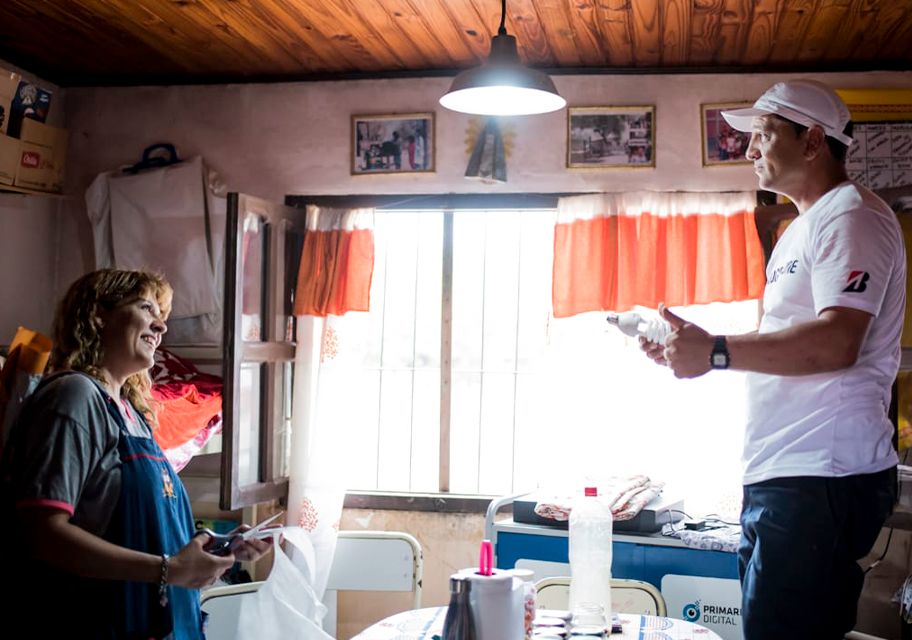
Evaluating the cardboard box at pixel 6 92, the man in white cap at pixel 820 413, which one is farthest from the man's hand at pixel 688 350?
the cardboard box at pixel 6 92

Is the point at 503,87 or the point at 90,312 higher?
the point at 503,87

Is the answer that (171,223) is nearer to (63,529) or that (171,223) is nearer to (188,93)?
(188,93)

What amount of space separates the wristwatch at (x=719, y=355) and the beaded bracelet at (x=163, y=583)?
1115 mm

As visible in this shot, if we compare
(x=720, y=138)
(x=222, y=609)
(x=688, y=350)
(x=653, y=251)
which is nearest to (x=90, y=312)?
(x=222, y=609)

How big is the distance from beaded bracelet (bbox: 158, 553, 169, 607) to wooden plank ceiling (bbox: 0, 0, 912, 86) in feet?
7.13

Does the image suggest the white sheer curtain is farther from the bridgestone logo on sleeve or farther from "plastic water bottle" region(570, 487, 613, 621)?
the bridgestone logo on sleeve

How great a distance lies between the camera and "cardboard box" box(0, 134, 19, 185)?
157 inches

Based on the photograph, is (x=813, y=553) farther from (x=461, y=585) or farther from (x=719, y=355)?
(x=461, y=585)

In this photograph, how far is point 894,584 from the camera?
150 inches

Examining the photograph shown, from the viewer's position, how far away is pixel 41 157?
14.0 ft

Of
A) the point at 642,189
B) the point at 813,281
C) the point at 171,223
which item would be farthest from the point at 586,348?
the point at 813,281

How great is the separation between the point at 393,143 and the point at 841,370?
2.89 metres

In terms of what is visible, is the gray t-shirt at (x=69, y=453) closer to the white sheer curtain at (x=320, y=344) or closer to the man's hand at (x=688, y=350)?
the man's hand at (x=688, y=350)

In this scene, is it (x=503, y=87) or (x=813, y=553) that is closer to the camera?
(x=813, y=553)
